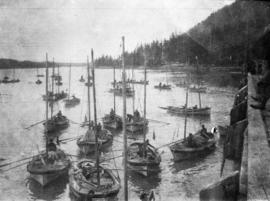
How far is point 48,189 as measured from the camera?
1986cm

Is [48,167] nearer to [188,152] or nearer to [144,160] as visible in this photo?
[144,160]

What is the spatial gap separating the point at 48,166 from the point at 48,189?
1646 millimetres

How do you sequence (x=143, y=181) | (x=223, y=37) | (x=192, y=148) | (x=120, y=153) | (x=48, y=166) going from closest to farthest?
(x=143, y=181) → (x=48, y=166) → (x=192, y=148) → (x=120, y=153) → (x=223, y=37)

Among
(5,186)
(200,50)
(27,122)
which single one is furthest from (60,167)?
(200,50)

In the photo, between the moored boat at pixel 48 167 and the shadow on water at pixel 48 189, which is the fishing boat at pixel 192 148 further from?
the shadow on water at pixel 48 189

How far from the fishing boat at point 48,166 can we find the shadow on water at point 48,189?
376 millimetres

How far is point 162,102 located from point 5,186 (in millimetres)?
44474

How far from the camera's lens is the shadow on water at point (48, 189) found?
744 inches

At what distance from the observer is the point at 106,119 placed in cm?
3991

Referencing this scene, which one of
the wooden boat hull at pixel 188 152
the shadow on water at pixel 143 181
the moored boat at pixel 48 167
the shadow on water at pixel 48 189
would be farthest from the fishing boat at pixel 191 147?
the shadow on water at pixel 48 189

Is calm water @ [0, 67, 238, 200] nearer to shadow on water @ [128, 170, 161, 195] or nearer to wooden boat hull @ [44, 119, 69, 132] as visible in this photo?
shadow on water @ [128, 170, 161, 195]

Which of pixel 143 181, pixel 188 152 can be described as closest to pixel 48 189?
pixel 143 181

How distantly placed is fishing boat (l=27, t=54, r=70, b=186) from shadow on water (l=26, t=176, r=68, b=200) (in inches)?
14.8

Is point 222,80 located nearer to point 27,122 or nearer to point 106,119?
point 106,119
